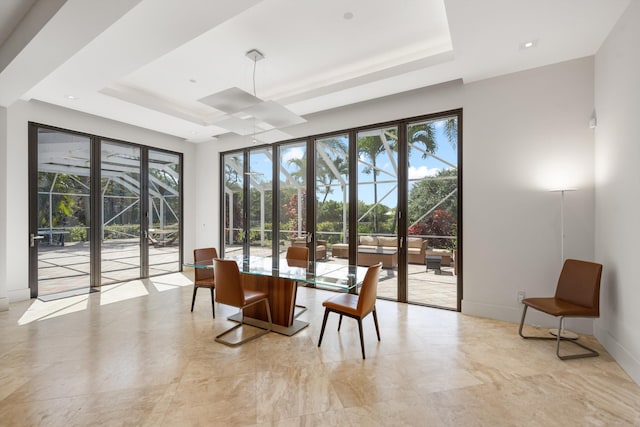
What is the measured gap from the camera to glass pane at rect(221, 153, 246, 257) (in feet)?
20.2

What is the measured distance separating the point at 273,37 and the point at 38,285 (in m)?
5.08

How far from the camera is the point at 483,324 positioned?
338 cm

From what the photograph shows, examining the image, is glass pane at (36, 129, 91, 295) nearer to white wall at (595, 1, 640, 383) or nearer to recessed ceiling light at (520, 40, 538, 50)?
recessed ceiling light at (520, 40, 538, 50)

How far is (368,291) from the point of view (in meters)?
2.71

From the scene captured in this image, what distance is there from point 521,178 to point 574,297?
138 centimetres

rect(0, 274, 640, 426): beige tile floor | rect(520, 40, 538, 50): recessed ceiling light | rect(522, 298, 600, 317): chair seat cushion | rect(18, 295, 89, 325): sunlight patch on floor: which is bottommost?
rect(0, 274, 640, 426): beige tile floor

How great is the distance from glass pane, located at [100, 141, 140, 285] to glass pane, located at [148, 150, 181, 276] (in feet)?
0.87

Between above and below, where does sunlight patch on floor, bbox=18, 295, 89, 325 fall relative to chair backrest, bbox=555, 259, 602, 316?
below

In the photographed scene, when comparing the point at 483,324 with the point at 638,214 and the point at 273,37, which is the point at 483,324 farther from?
the point at 273,37

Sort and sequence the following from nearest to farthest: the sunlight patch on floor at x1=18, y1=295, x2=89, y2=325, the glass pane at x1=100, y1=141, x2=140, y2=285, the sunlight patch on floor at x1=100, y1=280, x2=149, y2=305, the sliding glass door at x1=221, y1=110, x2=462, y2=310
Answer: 1. the sunlight patch on floor at x1=18, y1=295, x2=89, y2=325
2. the sliding glass door at x1=221, y1=110, x2=462, y2=310
3. the sunlight patch on floor at x1=100, y1=280, x2=149, y2=305
4. the glass pane at x1=100, y1=141, x2=140, y2=285

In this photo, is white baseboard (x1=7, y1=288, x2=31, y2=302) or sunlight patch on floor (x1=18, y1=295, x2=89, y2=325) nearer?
sunlight patch on floor (x1=18, y1=295, x2=89, y2=325)

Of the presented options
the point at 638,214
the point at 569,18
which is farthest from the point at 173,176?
the point at 638,214

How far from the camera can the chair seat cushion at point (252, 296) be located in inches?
119

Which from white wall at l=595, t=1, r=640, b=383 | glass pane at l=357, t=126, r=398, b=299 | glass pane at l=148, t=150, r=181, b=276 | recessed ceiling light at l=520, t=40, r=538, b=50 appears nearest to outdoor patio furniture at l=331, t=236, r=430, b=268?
glass pane at l=357, t=126, r=398, b=299
